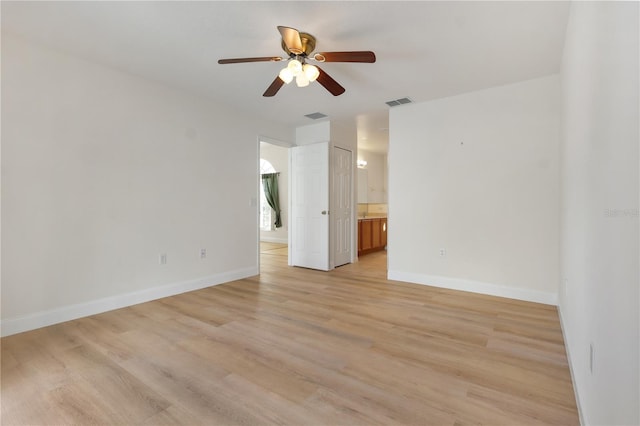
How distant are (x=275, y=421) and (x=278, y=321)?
132cm

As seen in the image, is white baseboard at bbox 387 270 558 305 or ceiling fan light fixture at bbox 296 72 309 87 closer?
ceiling fan light fixture at bbox 296 72 309 87

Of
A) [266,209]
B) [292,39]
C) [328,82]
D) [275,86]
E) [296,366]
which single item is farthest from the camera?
[266,209]

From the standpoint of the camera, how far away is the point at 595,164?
1343 mm

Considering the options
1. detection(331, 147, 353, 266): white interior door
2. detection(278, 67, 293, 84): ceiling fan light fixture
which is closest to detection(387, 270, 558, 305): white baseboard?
detection(331, 147, 353, 266): white interior door

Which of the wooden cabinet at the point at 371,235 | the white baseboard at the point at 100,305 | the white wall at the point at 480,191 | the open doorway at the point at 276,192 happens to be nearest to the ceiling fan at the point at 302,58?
the white wall at the point at 480,191

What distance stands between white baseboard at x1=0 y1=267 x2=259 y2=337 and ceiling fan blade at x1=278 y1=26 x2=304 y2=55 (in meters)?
3.03

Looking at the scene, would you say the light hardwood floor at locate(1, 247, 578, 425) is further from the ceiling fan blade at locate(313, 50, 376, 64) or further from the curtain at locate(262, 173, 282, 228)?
the curtain at locate(262, 173, 282, 228)

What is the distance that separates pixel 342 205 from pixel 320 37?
11.0 ft

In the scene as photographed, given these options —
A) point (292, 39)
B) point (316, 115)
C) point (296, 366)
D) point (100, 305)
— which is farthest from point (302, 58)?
point (100, 305)

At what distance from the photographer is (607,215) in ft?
3.68

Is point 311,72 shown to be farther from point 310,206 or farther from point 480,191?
point 310,206

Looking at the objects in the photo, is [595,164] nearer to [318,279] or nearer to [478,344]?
[478,344]

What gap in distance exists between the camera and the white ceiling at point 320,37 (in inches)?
87.4

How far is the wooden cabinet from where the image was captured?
6.60 metres
